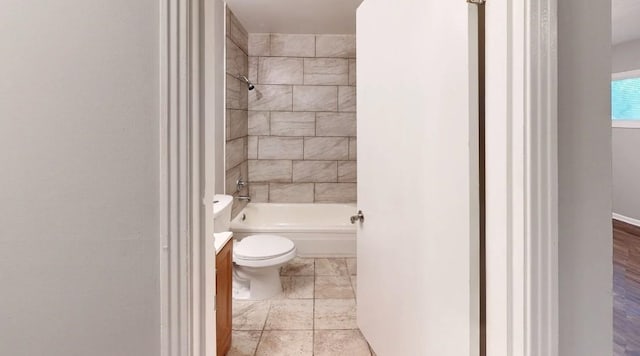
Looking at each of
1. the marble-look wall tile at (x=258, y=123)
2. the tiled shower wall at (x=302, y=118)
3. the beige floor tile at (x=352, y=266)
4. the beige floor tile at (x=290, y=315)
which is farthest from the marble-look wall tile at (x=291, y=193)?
the beige floor tile at (x=290, y=315)

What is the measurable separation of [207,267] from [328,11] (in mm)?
3188

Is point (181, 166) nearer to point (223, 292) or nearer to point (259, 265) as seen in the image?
point (223, 292)

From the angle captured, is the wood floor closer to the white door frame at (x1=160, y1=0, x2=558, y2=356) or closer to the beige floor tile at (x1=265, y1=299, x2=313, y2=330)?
the beige floor tile at (x1=265, y1=299, x2=313, y2=330)

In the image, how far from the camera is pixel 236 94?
13.4ft

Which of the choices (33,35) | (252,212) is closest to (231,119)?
(252,212)

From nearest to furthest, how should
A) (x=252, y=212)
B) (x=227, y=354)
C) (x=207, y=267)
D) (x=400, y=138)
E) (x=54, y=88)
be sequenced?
(x=54, y=88) → (x=207, y=267) → (x=400, y=138) → (x=227, y=354) → (x=252, y=212)

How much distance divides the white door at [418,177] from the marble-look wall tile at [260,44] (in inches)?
98.4

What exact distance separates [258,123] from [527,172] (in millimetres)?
3948

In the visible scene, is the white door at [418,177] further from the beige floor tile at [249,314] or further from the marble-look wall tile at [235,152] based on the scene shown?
the marble-look wall tile at [235,152]

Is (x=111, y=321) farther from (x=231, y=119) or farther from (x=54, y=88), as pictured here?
(x=231, y=119)

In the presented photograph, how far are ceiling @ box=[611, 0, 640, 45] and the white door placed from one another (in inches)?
100

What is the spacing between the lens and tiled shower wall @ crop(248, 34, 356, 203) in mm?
4590

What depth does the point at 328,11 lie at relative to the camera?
12.2 ft

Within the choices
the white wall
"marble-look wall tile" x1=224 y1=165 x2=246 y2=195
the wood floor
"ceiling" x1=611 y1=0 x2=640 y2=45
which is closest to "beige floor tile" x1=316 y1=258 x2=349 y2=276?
"marble-look wall tile" x1=224 y1=165 x2=246 y2=195
